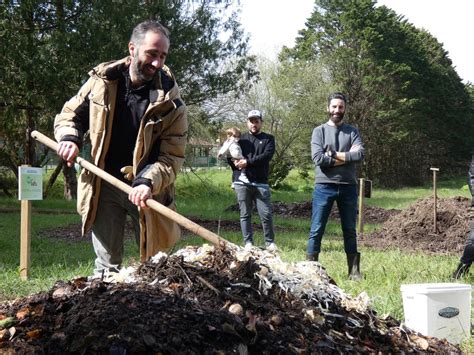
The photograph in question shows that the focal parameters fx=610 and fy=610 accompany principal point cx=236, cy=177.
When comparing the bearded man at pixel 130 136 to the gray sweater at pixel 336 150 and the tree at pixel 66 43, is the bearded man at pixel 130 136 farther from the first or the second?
the tree at pixel 66 43

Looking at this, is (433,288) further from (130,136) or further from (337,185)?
(337,185)

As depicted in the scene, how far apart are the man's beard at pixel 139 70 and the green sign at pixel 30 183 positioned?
291cm

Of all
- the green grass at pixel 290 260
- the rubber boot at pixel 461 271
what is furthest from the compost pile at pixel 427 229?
the rubber boot at pixel 461 271

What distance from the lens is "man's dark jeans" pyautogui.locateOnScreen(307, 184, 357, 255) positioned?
6473mm

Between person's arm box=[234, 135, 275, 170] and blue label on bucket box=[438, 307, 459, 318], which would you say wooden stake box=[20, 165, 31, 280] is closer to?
person's arm box=[234, 135, 275, 170]

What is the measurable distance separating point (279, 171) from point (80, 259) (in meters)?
21.7

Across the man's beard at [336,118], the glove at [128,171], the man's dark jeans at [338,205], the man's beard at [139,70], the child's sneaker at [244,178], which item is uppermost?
the man's beard at [139,70]

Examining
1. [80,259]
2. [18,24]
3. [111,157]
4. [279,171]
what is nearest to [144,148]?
[111,157]

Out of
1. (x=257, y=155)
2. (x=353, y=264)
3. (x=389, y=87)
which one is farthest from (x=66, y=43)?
(x=389, y=87)

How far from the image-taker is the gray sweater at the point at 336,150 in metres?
6.47

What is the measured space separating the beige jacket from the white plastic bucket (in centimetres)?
170

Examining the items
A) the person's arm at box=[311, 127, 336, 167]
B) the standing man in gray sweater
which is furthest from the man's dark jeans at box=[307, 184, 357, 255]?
the person's arm at box=[311, 127, 336, 167]

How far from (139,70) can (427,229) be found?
8.84m

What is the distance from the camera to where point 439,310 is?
13.2ft
